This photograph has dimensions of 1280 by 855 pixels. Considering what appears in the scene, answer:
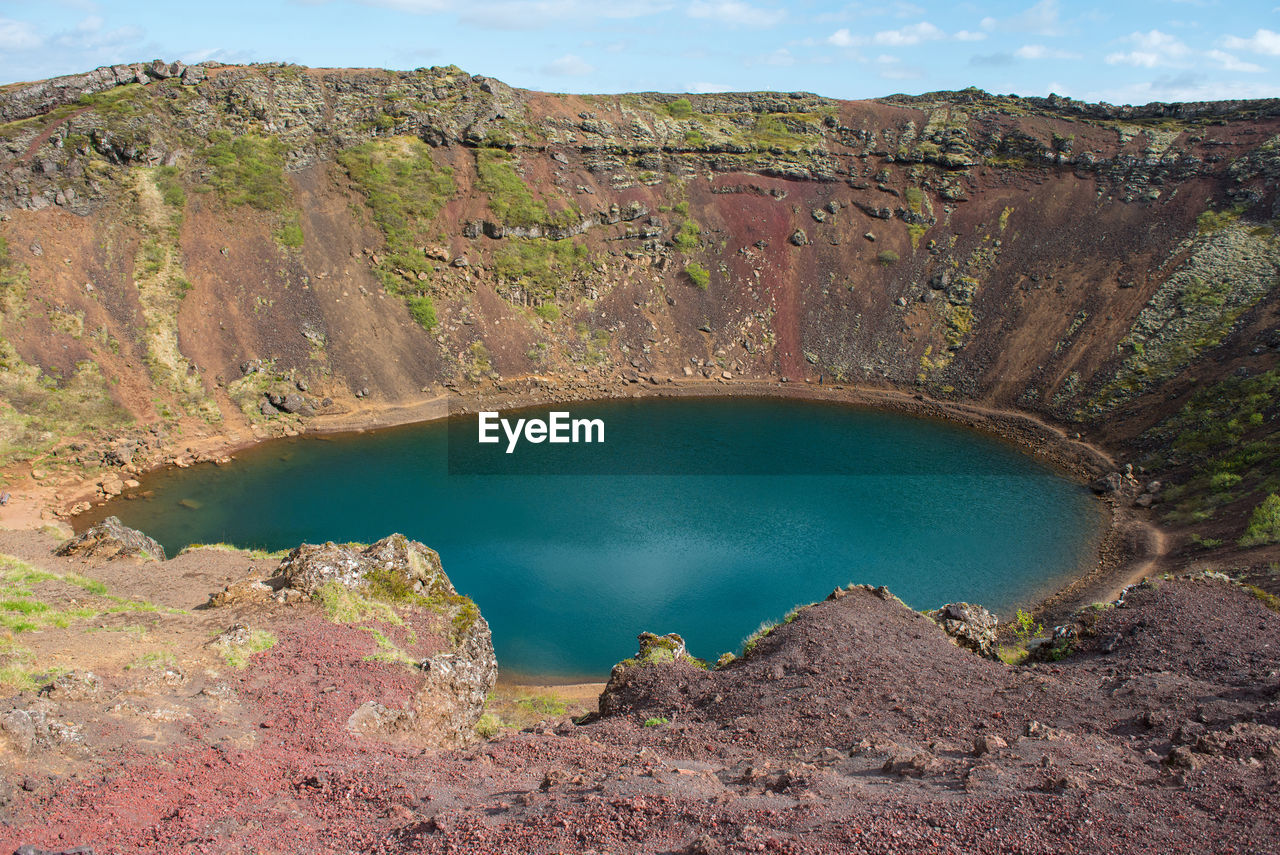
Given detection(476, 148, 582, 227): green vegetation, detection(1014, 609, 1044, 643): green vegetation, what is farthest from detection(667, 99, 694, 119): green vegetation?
detection(1014, 609, 1044, 643): green vegetation

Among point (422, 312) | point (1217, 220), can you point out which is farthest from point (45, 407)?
point (1217, 220)

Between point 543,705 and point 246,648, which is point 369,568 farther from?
point 543,705

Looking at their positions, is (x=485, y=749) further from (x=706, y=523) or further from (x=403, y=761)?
(x=706, y=523)

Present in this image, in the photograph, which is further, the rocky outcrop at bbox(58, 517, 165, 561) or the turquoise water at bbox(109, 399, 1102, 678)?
the turquoise water at bbox(109, 399, 1102, 678)

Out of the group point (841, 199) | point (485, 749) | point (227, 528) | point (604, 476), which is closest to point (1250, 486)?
point (604, 476)

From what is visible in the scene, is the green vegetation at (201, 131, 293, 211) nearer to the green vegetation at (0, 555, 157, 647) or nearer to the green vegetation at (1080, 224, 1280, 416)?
the green vegetation at (0, 555, 157, 647)

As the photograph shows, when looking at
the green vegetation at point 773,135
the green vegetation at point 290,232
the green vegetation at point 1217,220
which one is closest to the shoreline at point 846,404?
the green vegetation at point 290,232

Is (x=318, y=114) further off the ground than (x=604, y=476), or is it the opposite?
(x=318, y=114)

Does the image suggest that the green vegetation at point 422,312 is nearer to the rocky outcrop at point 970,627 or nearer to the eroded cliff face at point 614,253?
the eroded cliff face at point 614,253
